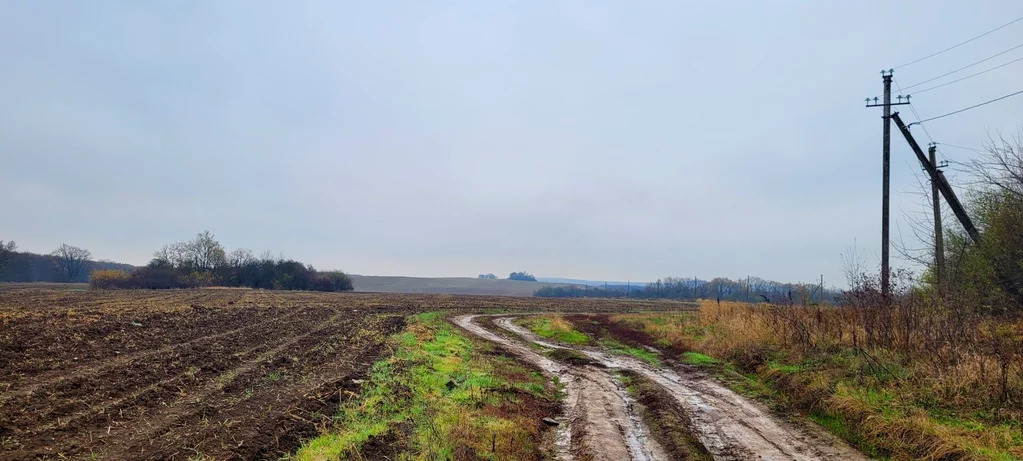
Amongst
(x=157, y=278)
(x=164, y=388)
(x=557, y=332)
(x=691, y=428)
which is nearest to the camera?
(x=691, y=428)

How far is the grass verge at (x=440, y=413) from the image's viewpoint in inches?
304

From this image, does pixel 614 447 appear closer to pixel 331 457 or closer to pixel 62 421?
pixel 331 457

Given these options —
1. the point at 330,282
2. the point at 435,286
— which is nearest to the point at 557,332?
the point at 330,282

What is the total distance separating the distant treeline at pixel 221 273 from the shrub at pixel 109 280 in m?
1.00

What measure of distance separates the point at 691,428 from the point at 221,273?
99452 millimetres

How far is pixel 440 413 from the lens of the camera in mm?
9852

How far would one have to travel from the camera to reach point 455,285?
150625 mm

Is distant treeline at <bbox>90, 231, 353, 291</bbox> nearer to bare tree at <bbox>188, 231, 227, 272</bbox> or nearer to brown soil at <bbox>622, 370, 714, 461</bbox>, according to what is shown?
bare tree at <bbox>188, 231, 227, 272</bbox>

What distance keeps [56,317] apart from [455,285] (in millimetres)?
128227

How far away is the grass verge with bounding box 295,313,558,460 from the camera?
772 cm

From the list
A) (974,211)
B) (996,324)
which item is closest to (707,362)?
A: (996,324)

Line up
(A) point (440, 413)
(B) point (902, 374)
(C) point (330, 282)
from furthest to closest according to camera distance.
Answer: (C) point (330, 282) < (B) point (902, 374) < (A) point (440, 413)

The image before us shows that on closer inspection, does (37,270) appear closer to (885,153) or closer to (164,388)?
(164,388)

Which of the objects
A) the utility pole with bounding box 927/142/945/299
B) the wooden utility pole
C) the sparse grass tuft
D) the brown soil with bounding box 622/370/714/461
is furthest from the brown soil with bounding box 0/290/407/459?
the wooden utility pole
